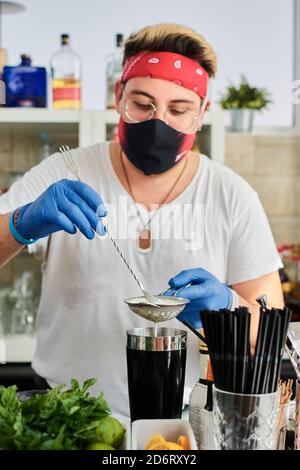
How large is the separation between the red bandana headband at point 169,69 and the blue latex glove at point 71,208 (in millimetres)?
459

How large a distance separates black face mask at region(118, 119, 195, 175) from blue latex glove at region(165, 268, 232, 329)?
0.53m

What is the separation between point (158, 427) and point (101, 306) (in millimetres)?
791

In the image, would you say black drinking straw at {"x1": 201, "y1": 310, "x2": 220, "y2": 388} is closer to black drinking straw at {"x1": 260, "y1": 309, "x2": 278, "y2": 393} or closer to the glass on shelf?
A: black drinking straw at {"x1": 260, "y1": 309, "x2": 278, "y2": 393}

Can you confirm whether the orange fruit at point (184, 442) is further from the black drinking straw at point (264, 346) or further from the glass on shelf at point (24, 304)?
the glass on shelf at point (24, 304)

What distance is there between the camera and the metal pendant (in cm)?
184

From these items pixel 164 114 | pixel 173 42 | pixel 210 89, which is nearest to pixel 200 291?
pixel 164 114

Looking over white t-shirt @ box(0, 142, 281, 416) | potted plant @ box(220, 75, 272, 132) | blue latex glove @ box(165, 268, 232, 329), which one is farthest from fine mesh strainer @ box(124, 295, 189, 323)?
potted plant @ box(220, 75, 272, 132)

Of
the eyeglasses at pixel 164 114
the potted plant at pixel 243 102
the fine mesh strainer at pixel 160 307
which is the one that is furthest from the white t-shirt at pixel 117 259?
the potted plant at pixel 243 102

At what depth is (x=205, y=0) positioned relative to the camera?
3.24m

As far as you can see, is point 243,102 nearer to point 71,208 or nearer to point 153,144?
point 153,144

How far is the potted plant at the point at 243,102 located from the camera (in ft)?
10.5

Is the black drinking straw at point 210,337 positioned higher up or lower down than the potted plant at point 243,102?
lower down

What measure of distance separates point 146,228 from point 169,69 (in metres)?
0.42

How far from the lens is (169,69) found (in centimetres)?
179
